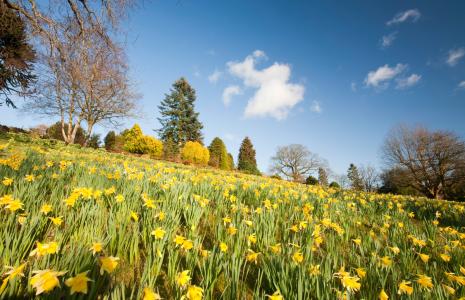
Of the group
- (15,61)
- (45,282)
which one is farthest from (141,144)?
(45,282)

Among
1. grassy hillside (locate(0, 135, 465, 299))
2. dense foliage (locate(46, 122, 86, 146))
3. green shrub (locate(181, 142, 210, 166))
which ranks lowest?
grassy hillside (locate(0, 135, 465, 299))

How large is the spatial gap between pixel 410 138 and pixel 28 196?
3825 cm

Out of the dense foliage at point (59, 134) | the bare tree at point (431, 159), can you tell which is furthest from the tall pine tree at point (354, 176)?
the dense foliage at point (59, 134)

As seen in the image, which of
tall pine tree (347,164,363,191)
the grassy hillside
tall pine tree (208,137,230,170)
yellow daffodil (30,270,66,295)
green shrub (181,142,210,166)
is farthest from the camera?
tall pine tree (347,164,363,191)

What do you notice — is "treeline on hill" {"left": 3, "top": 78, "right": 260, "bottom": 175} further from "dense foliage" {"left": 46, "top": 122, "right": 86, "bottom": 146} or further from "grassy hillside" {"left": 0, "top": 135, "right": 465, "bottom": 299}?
"grassy hillside" {"left": 0, "top": 135, "right": 465, "bottom": 299}

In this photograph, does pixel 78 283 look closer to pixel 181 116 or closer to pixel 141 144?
pixel 141 144

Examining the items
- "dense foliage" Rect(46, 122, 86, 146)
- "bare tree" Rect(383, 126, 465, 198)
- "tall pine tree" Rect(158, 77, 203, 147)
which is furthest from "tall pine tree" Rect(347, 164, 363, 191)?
"dense foliage" Rect(46, 122, 86, 146)

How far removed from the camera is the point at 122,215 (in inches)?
73.9

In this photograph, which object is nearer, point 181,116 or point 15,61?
point 15,61

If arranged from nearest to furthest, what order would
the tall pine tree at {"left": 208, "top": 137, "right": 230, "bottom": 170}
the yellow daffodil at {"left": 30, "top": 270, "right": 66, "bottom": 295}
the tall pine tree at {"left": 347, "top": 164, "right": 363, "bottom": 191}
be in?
1. the yellow daffodil at {"left": 30, "top": 270, "right": 66, "bottom": 295}
2. the tall pine tree at {"left": 208, "top": 137, "right": 230, "bottom": 170}
3. the tall pine tree at {"left": 347, "top": 164, "right": 363, "bottom": 191}

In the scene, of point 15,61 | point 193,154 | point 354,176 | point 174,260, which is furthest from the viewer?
Answer: point 354,176

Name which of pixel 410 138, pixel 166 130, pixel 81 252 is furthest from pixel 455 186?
pixel 166 130

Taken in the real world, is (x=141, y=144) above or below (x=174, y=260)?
above

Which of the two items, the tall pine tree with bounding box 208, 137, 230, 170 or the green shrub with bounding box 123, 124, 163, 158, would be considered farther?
the tall pine tree with bounding box 208, 137, 230, 170
